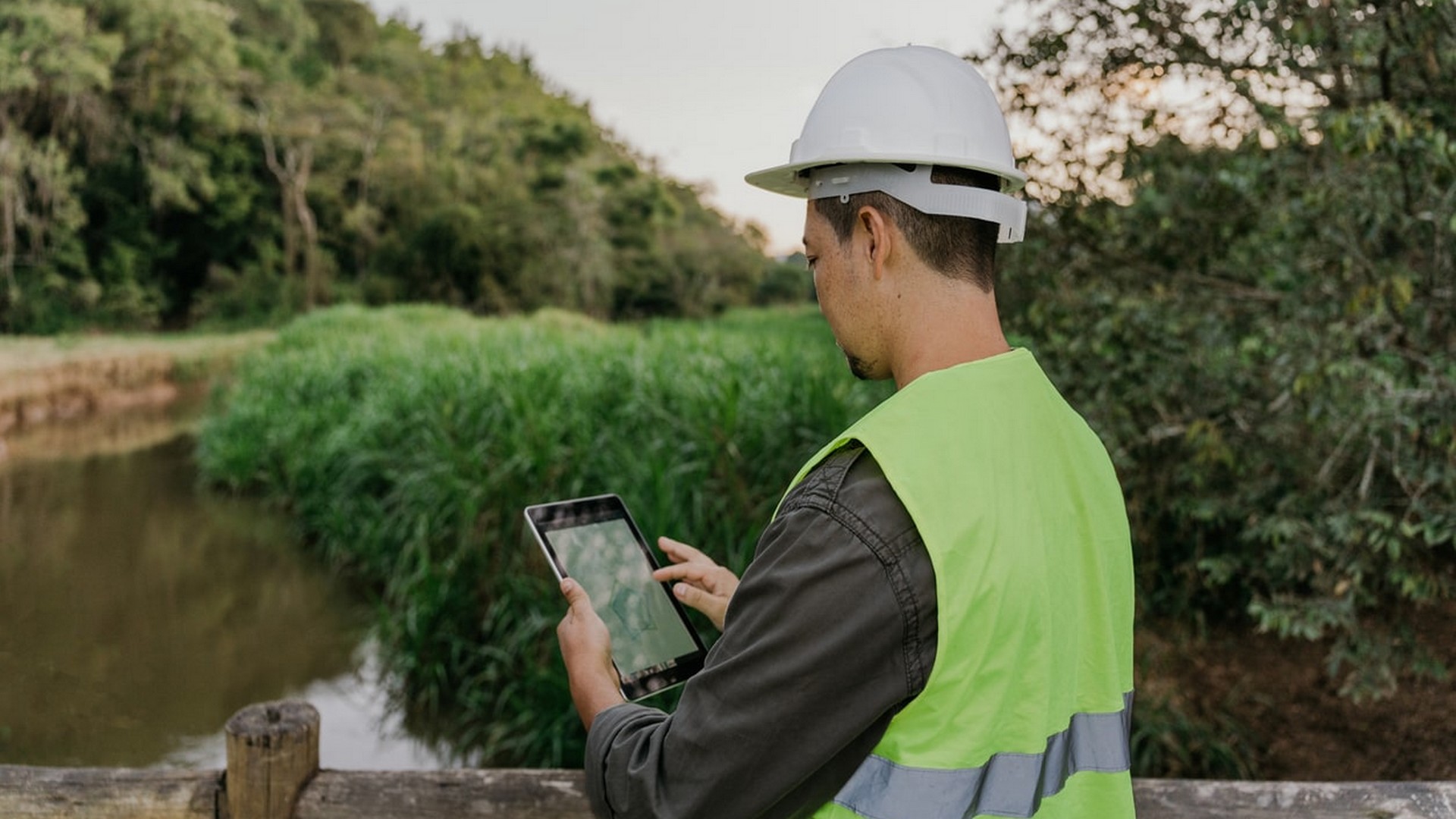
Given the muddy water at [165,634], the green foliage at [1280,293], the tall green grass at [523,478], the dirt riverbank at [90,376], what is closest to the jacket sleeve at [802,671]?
the green foliage at [1280,293]

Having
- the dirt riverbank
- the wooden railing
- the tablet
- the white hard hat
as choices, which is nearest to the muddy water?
the wooden railing

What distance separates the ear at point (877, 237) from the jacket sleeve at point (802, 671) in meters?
0.26

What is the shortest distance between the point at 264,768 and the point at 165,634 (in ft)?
19.9

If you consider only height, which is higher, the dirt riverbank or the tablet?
the tablet

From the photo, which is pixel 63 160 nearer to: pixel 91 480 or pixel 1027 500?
pixel 91 480

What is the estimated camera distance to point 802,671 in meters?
0.96

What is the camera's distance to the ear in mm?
1137

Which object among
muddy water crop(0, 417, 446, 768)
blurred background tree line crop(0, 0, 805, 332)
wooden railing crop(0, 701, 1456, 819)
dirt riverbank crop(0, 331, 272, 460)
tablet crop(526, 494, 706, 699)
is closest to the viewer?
tablet crop(526, 494, 706, 699)

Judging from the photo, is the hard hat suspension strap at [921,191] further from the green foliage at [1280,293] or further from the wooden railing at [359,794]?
the green foliage at [1280,293]

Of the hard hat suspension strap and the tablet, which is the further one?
the tablet

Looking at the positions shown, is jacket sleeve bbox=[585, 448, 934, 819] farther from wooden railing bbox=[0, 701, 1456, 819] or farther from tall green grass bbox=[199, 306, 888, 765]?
tall green grass bbox=[199, 306, 888, 765]

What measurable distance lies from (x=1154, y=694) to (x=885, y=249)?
401 cm

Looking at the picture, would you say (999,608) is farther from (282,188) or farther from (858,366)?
(282,188)

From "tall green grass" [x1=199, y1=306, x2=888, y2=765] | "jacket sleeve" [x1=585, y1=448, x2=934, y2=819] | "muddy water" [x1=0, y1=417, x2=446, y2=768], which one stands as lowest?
"muddy water" [x1=0, y1=417, x2=446, y2=768]
